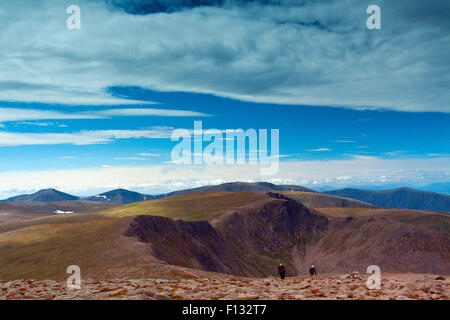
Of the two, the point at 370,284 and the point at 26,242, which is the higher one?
the point at 370,284

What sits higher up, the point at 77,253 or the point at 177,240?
the point at 77,253

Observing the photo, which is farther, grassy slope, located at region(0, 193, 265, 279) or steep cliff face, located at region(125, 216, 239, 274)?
steep cliff face, located at region(125, 216, 239, 274)

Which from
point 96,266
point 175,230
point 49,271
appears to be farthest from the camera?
point 175,230

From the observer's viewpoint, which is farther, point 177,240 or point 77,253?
point 177,240

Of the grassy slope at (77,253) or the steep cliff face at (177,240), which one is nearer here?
the grassy slope at (77,253)

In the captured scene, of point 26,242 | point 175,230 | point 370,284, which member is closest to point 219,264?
point 175,230
